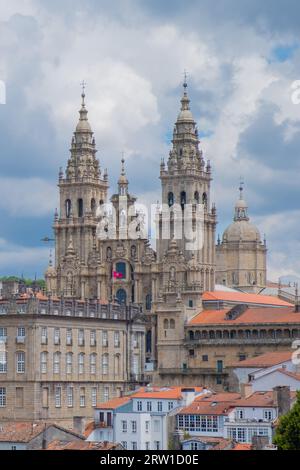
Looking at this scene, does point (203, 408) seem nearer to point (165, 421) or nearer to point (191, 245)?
point (165, 421)

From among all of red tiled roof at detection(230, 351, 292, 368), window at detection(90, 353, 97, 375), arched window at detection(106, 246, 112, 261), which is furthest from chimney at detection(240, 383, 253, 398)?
arched window at detection(106, 246, 112, 261)

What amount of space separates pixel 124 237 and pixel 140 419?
54.3 metres

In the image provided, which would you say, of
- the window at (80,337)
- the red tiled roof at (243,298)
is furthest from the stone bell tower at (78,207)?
the window at (80,337)

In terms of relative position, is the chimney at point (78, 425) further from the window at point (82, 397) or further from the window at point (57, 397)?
the window at point (82, 397)

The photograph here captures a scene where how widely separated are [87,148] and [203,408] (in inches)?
2704

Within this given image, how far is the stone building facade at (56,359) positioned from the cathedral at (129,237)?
15.1m

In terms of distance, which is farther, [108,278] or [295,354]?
[108,278]

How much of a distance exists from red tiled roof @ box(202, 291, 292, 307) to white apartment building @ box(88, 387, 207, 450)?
38.1 m

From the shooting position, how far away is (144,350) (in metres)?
136

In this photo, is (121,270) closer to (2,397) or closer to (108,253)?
(108,253)

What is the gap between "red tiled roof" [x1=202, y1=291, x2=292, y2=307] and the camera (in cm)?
14400

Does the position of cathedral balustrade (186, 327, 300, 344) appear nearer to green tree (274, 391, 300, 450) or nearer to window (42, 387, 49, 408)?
window (42, 387, 49, 408)

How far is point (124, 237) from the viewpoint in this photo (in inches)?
6038
